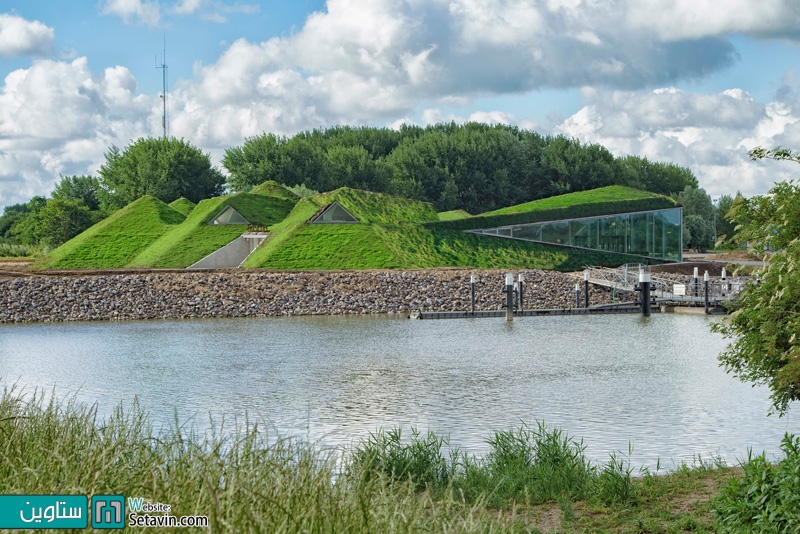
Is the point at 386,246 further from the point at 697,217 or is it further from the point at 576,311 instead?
the point at 697,217

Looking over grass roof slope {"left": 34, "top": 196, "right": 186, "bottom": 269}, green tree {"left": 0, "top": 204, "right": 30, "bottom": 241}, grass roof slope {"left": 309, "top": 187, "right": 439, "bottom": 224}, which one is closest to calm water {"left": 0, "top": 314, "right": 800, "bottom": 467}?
grass roof slope {"left": 34, "top": 196, "right": 186, "bottom": 269}

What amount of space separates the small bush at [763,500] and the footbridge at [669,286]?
27.6m

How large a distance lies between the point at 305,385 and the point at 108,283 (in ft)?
69.7

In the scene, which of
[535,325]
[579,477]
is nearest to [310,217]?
[535,325]

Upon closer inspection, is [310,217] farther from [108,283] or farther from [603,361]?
[603,361]

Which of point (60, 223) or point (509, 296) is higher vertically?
point (60, 223)

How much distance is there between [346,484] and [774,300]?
3668mm

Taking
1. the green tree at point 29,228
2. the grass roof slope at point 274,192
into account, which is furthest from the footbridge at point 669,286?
the green tree at point 29,228

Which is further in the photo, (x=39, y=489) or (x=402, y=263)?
(x=402, y=263)

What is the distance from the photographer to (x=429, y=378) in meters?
16.3

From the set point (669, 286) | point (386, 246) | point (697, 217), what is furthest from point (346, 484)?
point (697, 217)

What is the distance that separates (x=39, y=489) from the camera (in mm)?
4938

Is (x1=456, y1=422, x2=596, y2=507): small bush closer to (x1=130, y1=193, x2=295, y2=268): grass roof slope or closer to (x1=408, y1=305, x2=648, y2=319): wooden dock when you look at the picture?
(x1=408, y1=305, x2=648, y2=319): wooden dock

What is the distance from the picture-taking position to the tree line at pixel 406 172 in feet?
215
